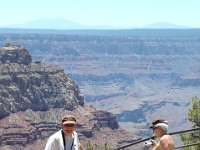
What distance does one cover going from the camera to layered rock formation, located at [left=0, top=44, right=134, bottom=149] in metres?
154

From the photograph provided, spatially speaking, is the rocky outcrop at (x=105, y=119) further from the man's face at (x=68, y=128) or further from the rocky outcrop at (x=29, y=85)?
the man's face at (x=68, y=128)

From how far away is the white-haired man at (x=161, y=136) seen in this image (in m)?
14.4

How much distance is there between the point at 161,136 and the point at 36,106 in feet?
534

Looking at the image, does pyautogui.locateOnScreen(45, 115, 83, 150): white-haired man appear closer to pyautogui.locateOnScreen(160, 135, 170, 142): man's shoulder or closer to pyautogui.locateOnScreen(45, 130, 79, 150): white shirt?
pyautogui.locateOnScreen(45, 130, 79, 150): white shirt

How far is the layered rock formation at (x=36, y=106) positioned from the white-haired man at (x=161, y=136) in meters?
133

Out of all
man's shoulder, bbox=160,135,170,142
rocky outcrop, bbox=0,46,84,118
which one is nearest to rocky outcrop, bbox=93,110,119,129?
rocky outcrop, bbox=0,46,84,118

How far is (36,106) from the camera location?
17625 centimetres

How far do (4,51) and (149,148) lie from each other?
512 ft

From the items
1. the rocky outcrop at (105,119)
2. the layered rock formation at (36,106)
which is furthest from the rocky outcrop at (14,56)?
the rocky outcrop at (105,119)

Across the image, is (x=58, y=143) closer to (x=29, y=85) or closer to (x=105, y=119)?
(x=29, y=85)

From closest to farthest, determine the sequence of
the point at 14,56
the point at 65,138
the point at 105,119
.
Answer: the point at 65,138 → the point at 14,56 → the point at 105,119

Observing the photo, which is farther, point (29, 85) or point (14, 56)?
point (29, 85)

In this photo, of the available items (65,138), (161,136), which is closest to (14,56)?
(65,138)

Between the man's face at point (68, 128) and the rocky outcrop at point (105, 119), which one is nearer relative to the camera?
the man's face at point (68, 128)
